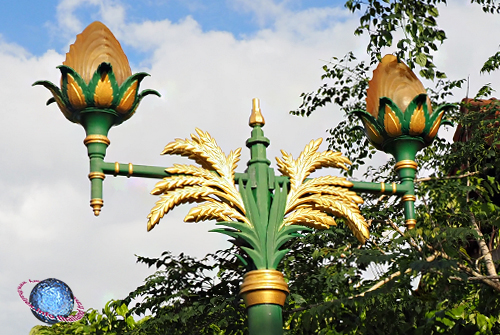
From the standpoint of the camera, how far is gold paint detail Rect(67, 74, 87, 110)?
14.7 feet

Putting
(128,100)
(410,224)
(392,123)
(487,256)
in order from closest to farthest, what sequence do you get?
(128,100) < (410,224) < (392,123) < (487,256)

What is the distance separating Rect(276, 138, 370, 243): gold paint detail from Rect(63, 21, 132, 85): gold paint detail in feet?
3.44

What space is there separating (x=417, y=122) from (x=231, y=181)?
1.35m

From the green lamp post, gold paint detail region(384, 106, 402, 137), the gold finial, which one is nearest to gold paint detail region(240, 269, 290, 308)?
the green lamp post

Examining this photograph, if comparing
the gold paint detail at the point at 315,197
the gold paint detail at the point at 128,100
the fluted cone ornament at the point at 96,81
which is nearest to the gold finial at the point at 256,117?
the gold paint detail at the point at 315,197

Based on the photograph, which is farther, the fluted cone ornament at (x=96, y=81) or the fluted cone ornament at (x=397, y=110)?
the fluted cone ornament at (x=397, y=110)

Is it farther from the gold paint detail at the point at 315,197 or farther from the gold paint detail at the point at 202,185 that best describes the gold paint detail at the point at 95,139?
the gold paint detail at the point at 315,197

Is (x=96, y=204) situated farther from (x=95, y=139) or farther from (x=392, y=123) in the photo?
(x=392, y=123)

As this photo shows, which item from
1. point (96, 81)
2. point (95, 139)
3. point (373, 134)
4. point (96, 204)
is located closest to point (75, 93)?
point (96, 81)

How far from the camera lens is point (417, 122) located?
16.7ft

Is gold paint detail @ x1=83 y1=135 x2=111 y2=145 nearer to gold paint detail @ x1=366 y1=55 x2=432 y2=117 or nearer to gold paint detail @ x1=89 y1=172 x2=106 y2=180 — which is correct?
gold paint detail @ x1=89 y1=172 x2=106 y2=180

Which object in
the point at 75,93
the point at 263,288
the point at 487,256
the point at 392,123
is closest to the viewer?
the point at 263,288

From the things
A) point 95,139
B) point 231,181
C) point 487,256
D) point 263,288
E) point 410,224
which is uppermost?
point 487,256

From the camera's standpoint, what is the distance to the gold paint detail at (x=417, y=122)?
200 inches
